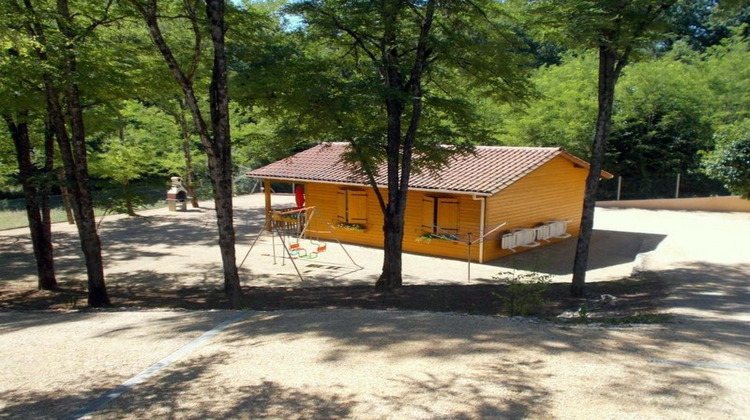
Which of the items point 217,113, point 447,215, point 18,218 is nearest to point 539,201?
point 447,215

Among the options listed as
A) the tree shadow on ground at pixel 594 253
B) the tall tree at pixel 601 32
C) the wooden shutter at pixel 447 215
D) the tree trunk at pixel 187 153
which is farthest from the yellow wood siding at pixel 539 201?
the tree trunk at pixel 187 153

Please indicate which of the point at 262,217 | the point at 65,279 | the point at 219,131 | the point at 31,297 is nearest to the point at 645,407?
the point at 219,131

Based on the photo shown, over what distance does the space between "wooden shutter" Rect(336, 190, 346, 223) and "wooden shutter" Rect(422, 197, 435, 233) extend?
3.21 m

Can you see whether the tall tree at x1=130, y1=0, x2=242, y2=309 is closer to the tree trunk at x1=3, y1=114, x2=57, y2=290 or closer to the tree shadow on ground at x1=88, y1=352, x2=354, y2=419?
the tree trunk at x1=3, y1=114, x2=57, y2=290

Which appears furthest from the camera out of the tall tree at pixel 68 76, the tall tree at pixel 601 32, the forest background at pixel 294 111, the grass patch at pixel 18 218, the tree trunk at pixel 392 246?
the grass patch at pixel 18 218

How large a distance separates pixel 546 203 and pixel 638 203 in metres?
11.1

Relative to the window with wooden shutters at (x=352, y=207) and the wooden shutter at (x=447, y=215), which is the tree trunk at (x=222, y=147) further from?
the window with wooden shutters at (x=352, y=207)

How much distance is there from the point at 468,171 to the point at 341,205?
15.9 feet

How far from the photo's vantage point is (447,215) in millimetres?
16781

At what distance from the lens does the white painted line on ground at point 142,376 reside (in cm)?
462

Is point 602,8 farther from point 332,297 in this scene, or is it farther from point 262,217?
point 262,217

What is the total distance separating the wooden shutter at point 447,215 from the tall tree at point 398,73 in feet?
15.7

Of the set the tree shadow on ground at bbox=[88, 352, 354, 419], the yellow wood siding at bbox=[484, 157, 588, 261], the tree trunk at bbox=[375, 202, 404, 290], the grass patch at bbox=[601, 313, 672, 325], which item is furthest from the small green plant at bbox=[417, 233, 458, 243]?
the tree shadow on ground at bbox=[88, 352, 354, 419]

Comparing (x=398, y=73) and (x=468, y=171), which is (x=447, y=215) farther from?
(x=398, y=73)
